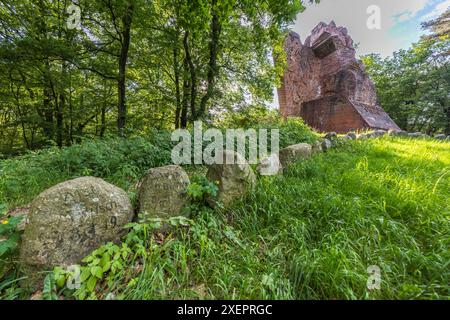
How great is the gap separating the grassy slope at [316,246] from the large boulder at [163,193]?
1.01 feet

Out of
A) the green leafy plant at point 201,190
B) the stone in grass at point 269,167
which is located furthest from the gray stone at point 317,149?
the green leafy plant at point 201,190

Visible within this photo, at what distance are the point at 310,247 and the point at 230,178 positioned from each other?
1.15 metres

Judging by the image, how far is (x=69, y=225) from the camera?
1535 millimetres

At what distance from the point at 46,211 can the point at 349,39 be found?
1745cm

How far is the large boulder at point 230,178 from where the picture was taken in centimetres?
235

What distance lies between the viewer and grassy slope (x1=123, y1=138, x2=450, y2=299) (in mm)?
1374

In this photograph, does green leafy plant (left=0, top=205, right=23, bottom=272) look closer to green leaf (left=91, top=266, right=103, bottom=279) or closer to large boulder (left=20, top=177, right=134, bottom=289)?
large boulder (left=20, top=177, right=134, bottom=289)

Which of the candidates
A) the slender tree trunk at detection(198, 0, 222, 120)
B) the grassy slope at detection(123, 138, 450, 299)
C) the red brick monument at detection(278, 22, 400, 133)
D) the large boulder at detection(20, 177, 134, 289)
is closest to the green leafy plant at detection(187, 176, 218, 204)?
the grassy slope at detection(123, 138, 450, 299)

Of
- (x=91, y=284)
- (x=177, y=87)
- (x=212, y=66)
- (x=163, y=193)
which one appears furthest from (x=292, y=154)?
(x=177, y=87)

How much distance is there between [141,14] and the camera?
19.4ft

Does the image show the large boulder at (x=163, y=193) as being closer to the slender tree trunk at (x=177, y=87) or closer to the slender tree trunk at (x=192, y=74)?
the slender tree trunk at (x=192, y=74)
